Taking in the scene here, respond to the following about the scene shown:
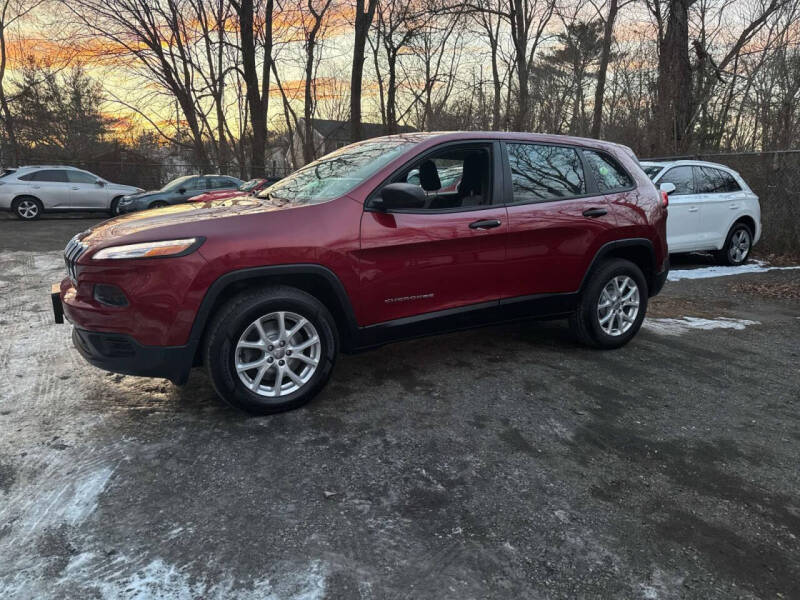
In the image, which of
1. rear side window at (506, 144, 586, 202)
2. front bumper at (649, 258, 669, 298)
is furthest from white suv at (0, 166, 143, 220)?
front bumper at (649, 258, 669, 298)

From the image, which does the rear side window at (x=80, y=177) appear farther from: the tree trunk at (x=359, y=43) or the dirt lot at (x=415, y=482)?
the dirt lot at (x=415, y=482)

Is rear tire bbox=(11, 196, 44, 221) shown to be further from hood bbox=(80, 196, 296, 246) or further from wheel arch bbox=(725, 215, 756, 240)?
wheel arch bbox=(725, 215, 756, 240)

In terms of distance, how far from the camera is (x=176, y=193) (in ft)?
51.2

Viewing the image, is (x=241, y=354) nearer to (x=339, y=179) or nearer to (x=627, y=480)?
(x=339, y=179)

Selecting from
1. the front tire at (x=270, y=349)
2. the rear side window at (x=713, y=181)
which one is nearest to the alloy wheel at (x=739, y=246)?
the rear side window at (x=713, y=181)

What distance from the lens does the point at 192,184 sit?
15852mm

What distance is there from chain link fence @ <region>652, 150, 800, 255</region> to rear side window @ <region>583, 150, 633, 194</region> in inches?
273

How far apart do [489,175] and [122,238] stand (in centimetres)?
249

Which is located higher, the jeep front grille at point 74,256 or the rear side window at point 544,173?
the rear side window at point 544,173

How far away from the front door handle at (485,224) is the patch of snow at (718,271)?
5430 millimetres

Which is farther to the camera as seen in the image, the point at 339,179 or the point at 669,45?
the point at 669,45

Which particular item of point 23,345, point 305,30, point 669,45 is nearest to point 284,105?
point 305,30

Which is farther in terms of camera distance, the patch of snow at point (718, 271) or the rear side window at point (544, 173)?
the patch of snow at point (718, 271)

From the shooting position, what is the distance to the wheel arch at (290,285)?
3.06 metres
